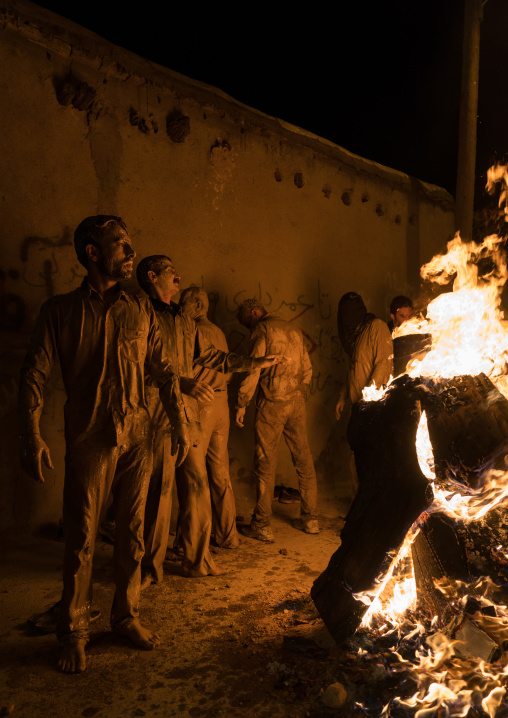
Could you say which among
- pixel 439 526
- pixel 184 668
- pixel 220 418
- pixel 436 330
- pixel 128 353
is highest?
pixel 436 330

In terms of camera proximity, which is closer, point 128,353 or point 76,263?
point 128,353

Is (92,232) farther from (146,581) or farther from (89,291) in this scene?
(146,581)

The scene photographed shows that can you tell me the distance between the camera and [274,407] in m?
5.91

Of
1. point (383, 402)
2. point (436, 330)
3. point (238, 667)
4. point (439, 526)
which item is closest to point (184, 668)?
→ point (238, 667)

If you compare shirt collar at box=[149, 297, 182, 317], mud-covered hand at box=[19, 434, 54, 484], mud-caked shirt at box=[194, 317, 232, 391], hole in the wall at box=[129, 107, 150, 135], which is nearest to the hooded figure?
mud-caked shirt at box=[194, 317, 232, 391]

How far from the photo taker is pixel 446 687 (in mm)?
2684

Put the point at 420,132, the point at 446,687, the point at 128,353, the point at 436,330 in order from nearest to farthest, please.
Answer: the point at 446,687 → the point at 128,353 → the point at 436,330 → the point at 420,132

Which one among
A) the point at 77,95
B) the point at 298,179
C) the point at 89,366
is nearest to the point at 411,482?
the point at 89,366

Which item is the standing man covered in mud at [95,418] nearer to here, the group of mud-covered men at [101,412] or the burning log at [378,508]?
the group of mud-covered men at [101,412]

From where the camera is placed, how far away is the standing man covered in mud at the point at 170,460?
174 inches

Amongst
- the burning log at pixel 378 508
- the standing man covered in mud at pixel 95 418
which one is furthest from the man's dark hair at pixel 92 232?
the burning log at pixel 378 508

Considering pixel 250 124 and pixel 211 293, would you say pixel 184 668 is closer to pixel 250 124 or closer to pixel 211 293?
pixel 211 293

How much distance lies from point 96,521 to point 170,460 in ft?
3.67

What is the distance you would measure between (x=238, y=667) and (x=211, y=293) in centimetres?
412
